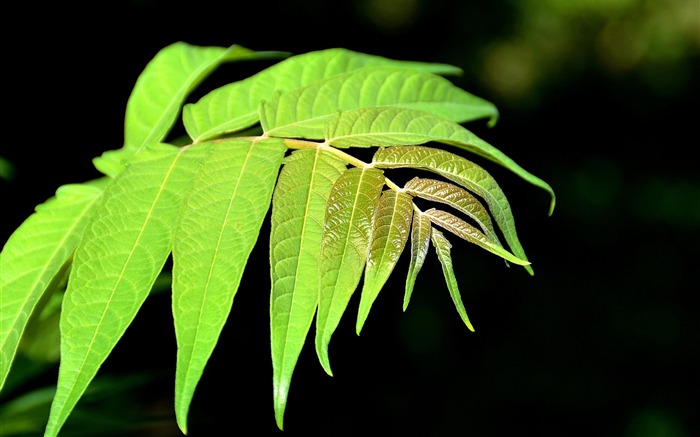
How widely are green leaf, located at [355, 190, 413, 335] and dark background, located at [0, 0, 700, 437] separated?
2072mm

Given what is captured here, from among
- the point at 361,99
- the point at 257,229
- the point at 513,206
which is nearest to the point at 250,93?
the point at 361,99

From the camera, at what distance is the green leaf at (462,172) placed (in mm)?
705

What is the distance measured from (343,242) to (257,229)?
79 millimetres

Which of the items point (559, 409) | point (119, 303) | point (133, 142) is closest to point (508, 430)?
point (559, 409)

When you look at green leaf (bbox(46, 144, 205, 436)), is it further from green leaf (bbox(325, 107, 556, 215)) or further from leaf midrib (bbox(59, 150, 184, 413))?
green leaf (bbox(325, 107, 556, 215))

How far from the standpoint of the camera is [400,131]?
2.49 feet

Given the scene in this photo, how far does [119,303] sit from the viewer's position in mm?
661

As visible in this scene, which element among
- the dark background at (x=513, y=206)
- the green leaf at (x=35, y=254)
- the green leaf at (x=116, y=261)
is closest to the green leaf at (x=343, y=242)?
the green leaf at (x=116, y=261)

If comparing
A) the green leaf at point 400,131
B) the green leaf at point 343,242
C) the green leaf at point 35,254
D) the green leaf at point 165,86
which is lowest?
the green leaf at point 35,254

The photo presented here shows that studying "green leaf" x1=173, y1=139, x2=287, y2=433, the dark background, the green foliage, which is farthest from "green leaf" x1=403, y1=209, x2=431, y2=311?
the dark background

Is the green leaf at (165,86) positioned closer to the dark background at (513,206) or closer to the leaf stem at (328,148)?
the leaf stem at (328,148)

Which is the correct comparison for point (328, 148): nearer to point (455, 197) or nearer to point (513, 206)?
point (455, 197)

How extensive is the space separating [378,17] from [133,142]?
2954mm

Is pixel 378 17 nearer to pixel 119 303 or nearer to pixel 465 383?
pixel 465 383
